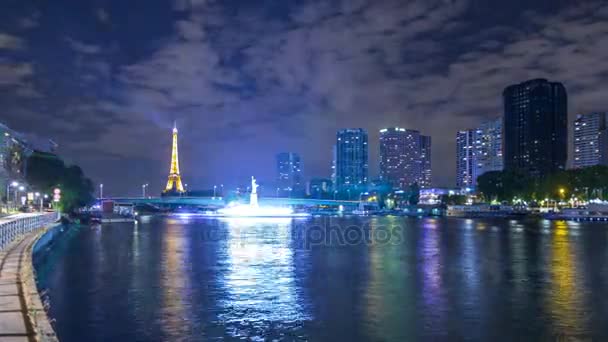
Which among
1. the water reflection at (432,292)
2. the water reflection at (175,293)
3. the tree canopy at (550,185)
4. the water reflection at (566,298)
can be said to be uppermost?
the tree canopy at (550,185)

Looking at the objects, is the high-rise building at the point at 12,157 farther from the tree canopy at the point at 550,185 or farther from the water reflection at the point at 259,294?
the tree canopy at the point at 550,185

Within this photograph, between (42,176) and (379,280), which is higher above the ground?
(42,176)

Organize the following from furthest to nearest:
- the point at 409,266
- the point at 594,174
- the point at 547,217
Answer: the point at 547,217 < the point at 594,174 < the point at 409,266

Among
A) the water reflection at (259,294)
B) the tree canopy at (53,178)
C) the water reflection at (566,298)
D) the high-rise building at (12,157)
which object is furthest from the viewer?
the tree canopy at (53,178)

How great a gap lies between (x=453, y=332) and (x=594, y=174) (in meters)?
142

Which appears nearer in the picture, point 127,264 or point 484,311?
point 484,311

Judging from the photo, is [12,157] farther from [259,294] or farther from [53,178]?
[259,294]

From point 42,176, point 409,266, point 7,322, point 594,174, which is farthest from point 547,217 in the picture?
point 7,322

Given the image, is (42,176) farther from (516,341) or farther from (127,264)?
(516,341)

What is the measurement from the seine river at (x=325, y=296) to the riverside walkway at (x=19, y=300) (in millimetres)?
1939

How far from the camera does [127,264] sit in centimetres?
4122

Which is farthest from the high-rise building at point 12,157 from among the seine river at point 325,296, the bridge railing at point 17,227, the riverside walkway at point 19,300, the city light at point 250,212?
the riverside walkway at point 19,300

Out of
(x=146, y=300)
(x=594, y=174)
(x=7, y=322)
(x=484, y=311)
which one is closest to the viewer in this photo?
(x=7, y=322)

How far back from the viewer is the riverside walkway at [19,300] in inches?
554
